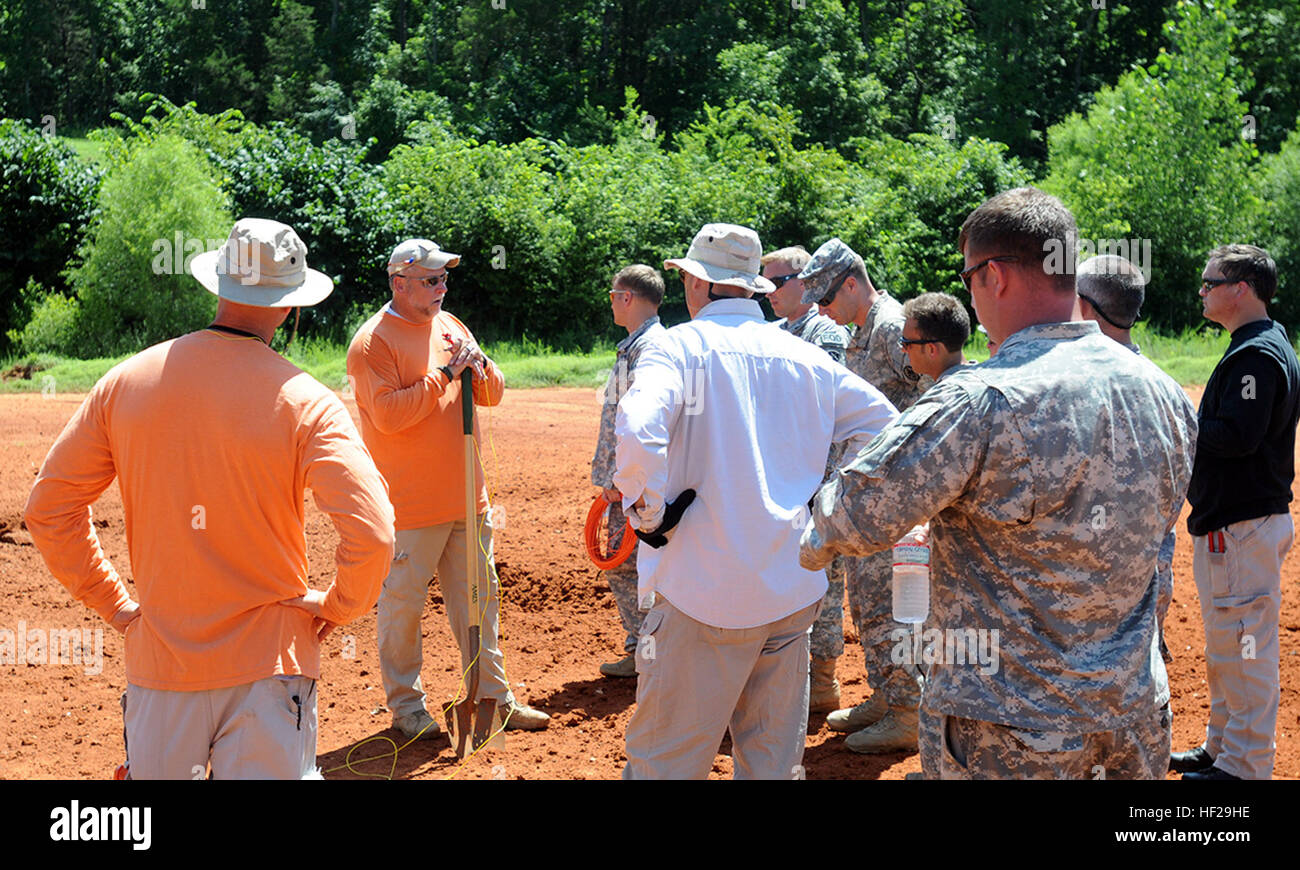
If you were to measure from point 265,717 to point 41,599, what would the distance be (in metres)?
6.22

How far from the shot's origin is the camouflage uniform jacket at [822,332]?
21.0ft

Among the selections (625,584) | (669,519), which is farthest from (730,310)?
(625,584)

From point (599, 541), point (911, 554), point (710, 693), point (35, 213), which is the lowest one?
point (599, 541)

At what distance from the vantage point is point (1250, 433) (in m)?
5.25

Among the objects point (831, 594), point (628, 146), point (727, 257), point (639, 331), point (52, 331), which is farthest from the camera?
point (628, 146)

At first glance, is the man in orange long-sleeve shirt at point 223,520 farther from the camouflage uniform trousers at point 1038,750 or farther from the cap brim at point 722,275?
the camouflage uniform trousers at point 1038,750

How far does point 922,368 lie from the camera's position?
212 inches

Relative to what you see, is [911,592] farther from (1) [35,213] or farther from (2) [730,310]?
(1) [35,213]

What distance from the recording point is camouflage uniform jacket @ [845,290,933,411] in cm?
604

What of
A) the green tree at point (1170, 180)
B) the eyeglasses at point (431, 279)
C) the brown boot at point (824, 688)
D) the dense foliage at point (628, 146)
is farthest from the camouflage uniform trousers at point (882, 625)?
the green tree at point (1170, 180)

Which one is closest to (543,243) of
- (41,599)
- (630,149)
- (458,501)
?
(630,149)

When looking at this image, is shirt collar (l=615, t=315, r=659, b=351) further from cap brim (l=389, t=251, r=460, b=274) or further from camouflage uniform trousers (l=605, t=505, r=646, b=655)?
cap brim (l=389, t=251, r=460, b=274)

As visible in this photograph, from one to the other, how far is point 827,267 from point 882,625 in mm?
1851

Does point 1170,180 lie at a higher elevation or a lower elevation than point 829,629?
higher
